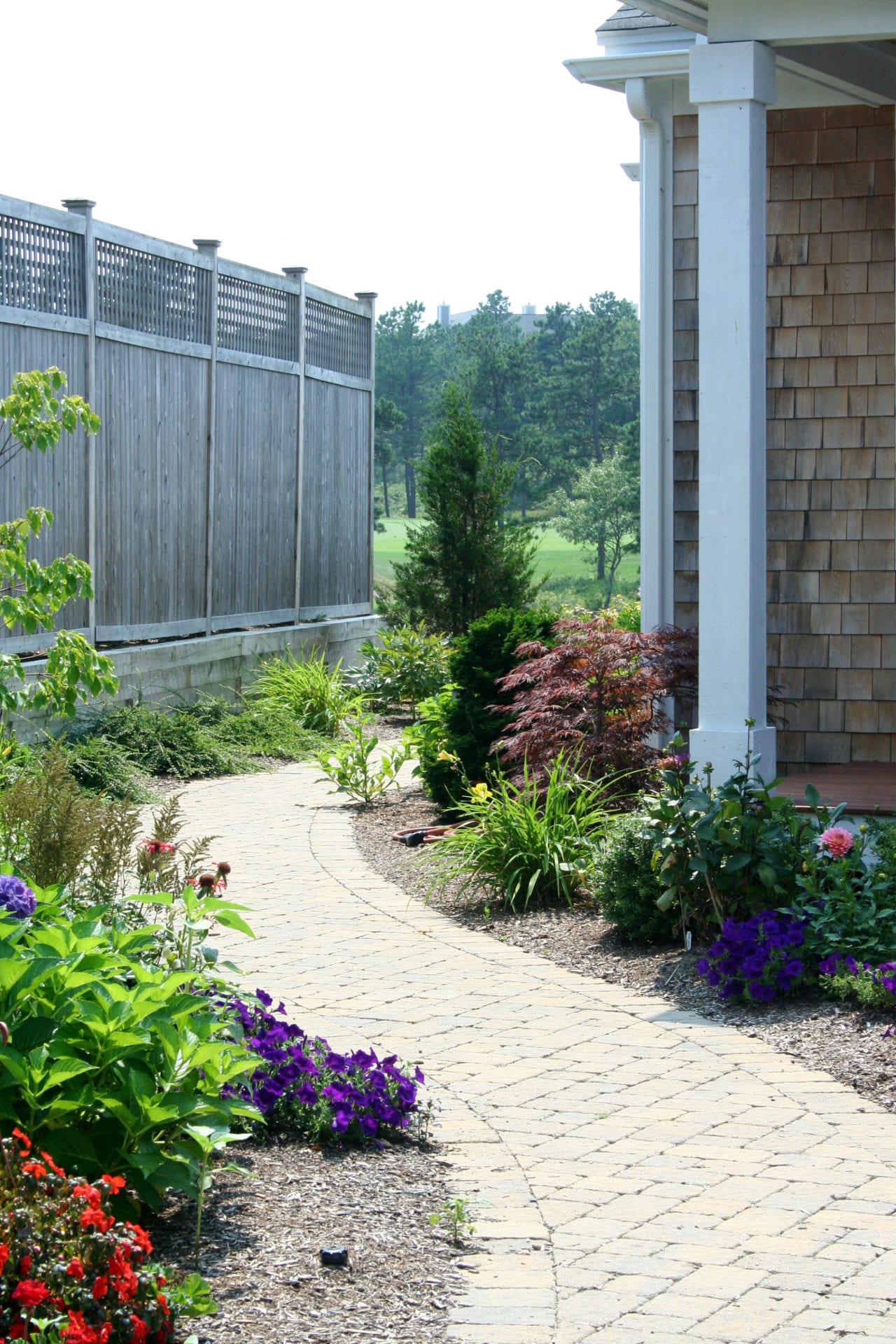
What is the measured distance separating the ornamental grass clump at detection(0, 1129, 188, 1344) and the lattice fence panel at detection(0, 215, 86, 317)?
7914 mm

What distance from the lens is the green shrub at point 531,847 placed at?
6.32 metres

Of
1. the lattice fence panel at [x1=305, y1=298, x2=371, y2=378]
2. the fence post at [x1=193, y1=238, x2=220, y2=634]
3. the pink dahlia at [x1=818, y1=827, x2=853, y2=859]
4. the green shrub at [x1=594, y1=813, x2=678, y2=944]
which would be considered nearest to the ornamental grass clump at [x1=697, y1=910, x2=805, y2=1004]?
the pink dahlia at [x1=818, y1=827, x2=853, y2=859]

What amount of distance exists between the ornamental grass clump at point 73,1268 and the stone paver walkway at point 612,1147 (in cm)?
61

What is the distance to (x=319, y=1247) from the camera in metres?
3.00

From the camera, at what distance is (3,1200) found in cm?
260

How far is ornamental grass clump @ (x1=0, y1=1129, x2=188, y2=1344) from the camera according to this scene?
244cm

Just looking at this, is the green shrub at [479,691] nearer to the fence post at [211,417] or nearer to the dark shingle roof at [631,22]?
the dark shingle roof at [631,22]

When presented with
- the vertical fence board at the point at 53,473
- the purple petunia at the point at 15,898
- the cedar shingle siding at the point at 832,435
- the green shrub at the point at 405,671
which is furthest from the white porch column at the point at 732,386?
the green shrub at the point at 405,671

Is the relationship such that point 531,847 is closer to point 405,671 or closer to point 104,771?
point 104,771

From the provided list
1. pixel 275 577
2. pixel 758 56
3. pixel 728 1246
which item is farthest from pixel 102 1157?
pixel 275 577

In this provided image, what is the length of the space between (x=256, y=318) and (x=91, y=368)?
2950mm

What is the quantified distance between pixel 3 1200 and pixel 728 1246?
1539 mm

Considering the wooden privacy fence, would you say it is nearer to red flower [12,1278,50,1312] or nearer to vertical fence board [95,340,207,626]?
vertical fence board [95,340,207,626]

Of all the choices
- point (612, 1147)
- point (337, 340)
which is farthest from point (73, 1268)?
point (337, 340)
